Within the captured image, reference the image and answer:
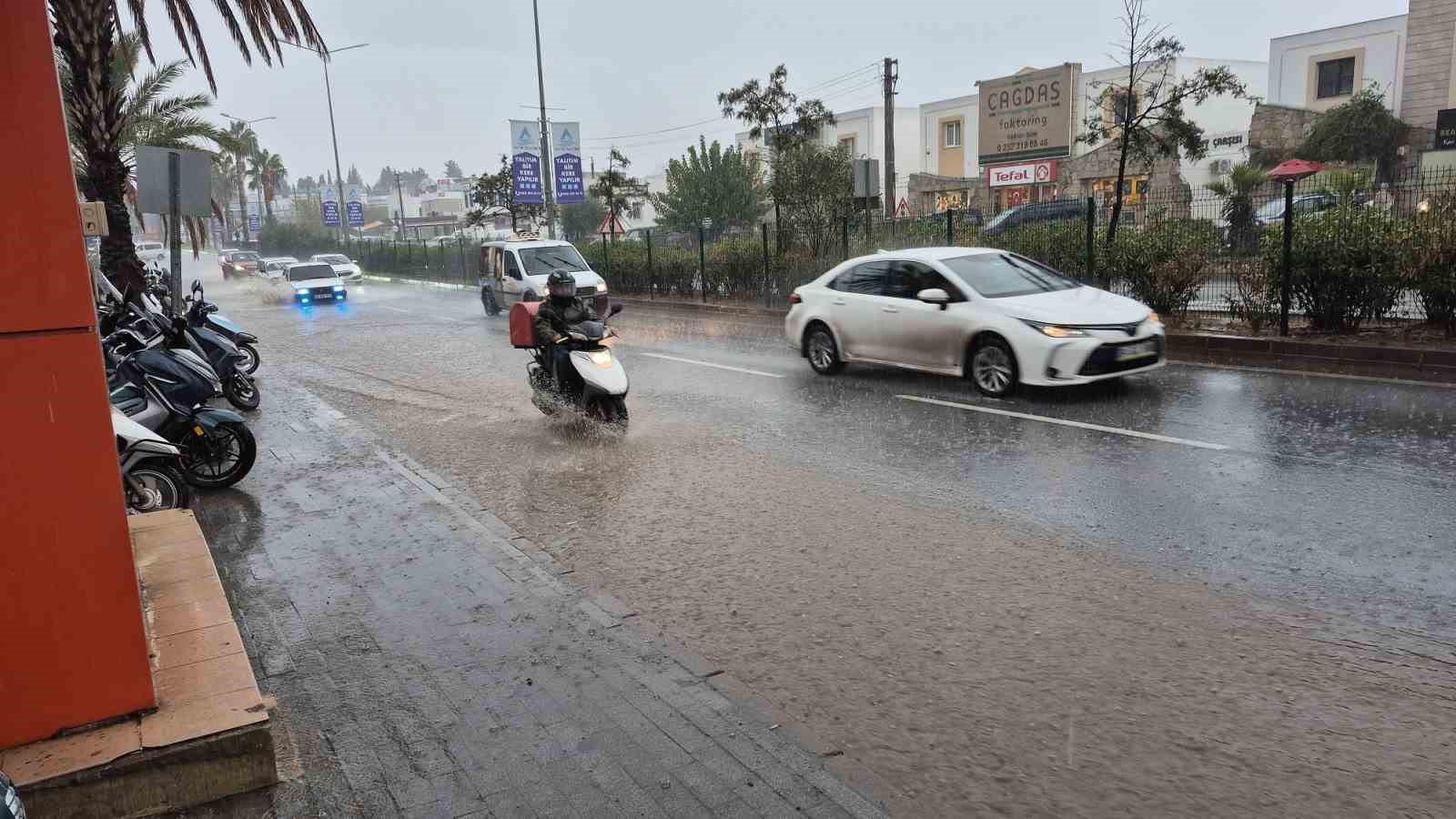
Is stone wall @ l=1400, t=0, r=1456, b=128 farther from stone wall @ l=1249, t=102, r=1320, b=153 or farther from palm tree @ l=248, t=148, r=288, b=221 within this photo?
palm tree @ l=248, t=148, r=288, b=221

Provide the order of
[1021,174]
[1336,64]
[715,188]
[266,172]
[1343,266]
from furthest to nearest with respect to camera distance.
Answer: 1. [266,172]
2. [715,188]
3. [1336,64]
4. [1021,174]
5. [1343,266]

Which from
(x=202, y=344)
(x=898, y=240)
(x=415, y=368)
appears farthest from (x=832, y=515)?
(x=898, y=240)

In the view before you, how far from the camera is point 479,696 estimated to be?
13.5 feet

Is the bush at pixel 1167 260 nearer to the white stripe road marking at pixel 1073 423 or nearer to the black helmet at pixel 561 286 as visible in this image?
the white stripe road marking at pixel 1073 423

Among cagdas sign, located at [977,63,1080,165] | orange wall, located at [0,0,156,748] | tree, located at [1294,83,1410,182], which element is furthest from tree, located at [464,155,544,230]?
orange wall, located at [0,0,156,748]

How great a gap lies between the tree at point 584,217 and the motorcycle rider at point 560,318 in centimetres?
5399

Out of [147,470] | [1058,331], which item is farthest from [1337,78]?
[147,470]

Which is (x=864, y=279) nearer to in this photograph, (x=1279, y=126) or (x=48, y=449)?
(x=48, y=449)

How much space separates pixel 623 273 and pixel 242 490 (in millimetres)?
22063

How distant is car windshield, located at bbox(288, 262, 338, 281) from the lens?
3047cm

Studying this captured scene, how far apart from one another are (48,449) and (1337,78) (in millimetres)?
51403

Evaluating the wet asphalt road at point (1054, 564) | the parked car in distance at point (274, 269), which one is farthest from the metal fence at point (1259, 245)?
the parked car in distance at point (274, 269)

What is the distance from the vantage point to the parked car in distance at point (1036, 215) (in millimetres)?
16125

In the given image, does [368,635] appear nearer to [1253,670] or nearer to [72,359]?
[72,359]
